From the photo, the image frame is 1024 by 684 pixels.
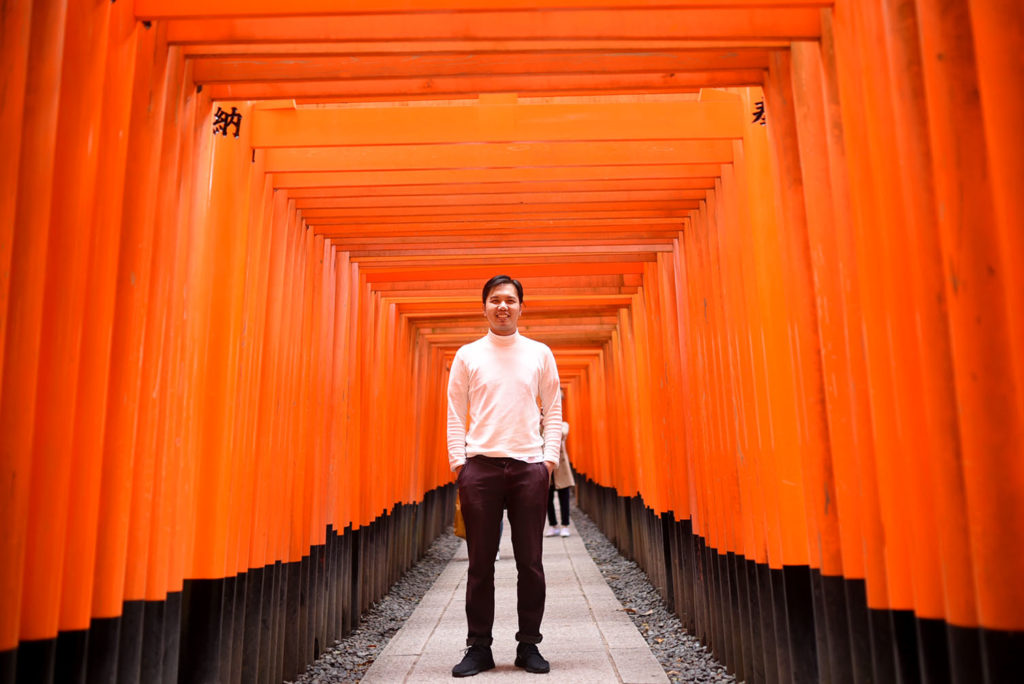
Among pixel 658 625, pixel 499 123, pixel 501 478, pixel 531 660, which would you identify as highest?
pixel 499 123

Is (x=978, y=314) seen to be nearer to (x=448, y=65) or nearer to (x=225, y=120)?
(x=448, y=65)

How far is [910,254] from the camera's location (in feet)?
7.03

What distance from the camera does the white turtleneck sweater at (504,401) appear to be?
442cm

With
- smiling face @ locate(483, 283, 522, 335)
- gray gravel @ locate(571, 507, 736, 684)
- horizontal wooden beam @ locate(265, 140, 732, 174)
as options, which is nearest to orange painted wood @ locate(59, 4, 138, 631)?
horizontal wooden beam @ locate(265, 140, 732, 174)

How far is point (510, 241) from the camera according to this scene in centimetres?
631

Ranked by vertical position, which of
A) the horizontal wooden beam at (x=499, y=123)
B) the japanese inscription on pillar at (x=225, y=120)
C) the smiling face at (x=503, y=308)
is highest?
the horizontal wooden beam at (x=499, y=123)

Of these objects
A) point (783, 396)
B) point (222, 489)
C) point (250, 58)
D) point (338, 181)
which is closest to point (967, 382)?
point (783, 396)

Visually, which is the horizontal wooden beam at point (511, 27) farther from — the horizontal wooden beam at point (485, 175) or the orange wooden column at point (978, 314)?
the horizontal wooden beam at point (485, 175)

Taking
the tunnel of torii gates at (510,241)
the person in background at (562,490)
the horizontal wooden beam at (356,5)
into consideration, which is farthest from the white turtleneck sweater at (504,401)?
the person in background at (562,490)

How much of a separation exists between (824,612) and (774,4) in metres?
2.12

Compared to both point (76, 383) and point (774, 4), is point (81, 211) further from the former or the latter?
point (774, 4)

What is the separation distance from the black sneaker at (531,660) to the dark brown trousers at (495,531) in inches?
2.3

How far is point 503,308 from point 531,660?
6.39 ft

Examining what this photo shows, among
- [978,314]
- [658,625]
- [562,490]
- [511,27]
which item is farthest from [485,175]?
[562,490]
